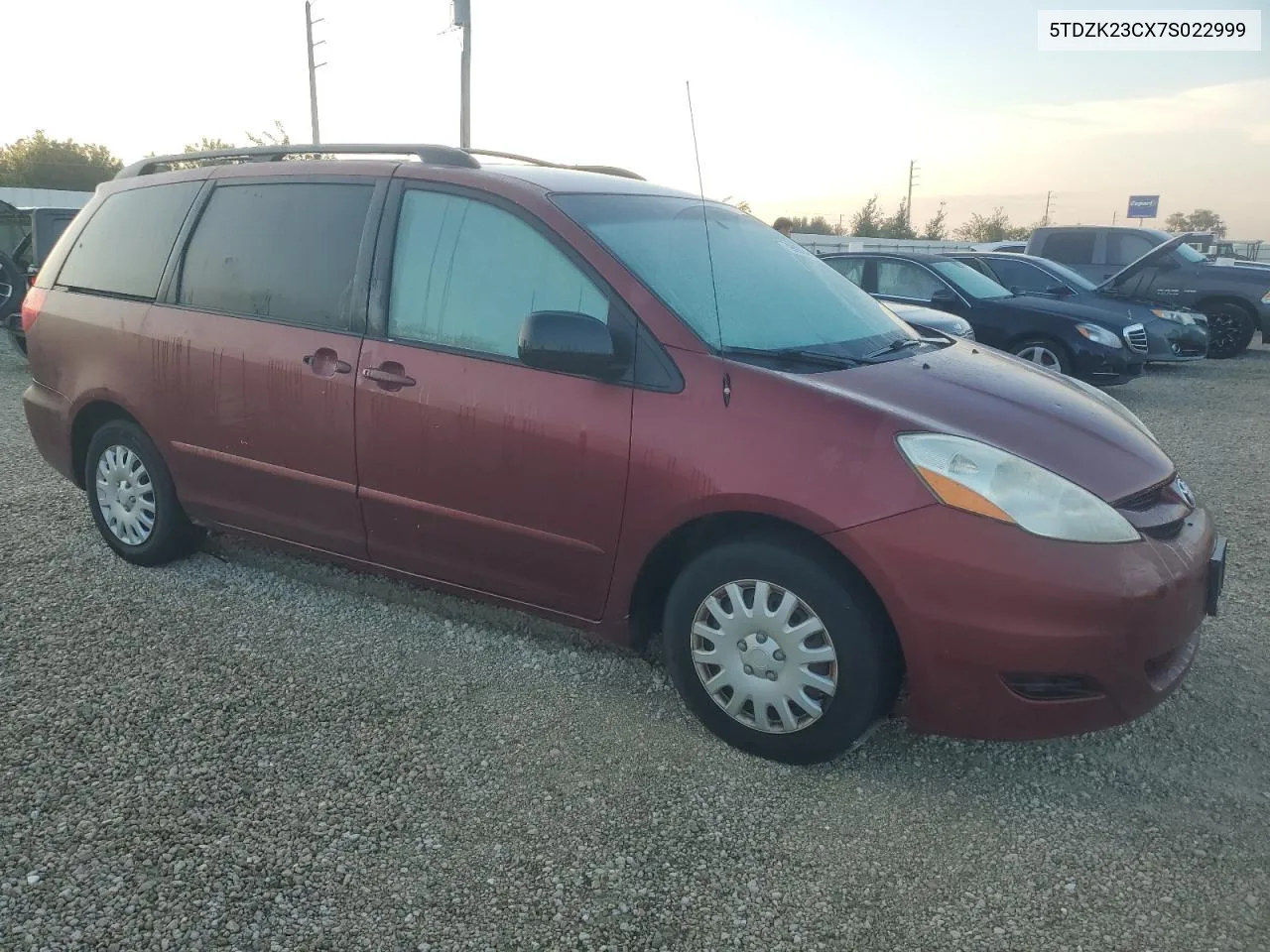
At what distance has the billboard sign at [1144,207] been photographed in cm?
5834

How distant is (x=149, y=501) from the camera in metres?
4.15

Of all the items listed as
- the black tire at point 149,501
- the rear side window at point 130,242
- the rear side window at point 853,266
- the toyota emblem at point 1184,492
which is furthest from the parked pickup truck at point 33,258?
the toyota emblem at point 1184,492

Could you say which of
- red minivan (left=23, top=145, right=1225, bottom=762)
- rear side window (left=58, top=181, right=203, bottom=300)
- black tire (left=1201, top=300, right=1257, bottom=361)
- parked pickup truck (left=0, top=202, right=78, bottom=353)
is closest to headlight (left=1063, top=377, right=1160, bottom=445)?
red minivan (left=23, top=145, right=1225, bottom=762)

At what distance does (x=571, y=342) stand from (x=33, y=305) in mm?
3071

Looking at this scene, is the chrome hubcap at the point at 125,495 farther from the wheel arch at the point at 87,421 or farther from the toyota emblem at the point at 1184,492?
the toyota emblem at the point at 1184,492

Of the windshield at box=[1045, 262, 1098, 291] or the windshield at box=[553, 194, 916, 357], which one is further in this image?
the windshield at box=[1045, 262, 1098, 291]

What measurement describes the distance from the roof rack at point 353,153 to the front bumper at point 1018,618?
79.9 inches

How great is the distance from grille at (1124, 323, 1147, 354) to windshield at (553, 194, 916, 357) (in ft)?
21.9

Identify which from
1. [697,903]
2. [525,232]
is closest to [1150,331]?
[525,232]

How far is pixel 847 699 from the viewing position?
2.66m

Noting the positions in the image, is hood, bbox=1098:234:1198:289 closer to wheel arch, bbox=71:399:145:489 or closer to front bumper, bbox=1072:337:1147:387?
front bumper, bbox=1072:337:1147:387

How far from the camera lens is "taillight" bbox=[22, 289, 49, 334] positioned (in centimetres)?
441

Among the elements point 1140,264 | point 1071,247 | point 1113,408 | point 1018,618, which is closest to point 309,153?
point 1018,618

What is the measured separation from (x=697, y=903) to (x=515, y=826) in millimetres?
542
